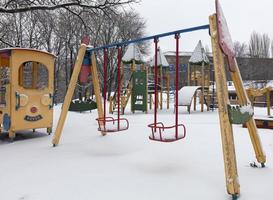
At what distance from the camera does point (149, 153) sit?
5.44 m

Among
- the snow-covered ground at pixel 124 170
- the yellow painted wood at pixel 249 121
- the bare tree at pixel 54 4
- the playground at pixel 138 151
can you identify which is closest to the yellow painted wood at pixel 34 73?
the playground at pixel 138 151

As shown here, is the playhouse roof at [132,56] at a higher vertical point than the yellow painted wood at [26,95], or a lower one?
higher

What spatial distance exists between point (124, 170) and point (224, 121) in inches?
67.5

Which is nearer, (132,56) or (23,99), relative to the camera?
(23,99)

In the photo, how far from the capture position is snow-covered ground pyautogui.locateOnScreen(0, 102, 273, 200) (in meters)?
3.47

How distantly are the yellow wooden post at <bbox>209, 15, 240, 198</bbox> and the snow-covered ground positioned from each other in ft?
0.70

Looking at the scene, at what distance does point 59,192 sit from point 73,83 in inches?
127

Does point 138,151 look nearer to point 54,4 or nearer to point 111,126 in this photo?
point 111,126

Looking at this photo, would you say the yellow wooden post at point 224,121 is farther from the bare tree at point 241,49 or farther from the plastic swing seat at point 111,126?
the bare tree at point 241,49

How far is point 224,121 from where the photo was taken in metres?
3.44

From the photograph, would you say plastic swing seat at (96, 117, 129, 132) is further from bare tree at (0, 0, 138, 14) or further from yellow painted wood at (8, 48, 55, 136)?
bare tree at (0, 0, 138, 14)

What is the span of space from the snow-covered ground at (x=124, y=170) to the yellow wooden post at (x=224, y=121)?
0.70 ft

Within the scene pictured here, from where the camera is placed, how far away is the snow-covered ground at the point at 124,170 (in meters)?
3.47

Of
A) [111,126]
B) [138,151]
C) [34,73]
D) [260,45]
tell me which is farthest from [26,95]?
[260,45]
